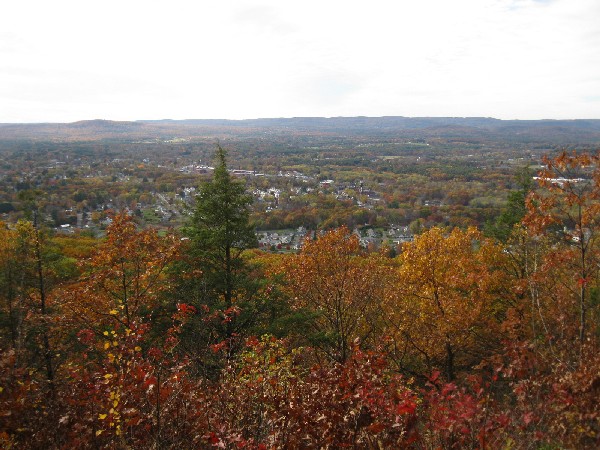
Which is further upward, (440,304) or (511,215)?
(511,215)

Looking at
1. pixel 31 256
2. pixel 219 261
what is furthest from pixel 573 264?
pixel 31 256

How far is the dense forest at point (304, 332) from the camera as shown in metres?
5.05

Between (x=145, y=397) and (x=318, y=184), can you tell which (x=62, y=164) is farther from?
(x=145, y=397)

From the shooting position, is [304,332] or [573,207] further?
[304,332]

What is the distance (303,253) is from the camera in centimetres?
1502

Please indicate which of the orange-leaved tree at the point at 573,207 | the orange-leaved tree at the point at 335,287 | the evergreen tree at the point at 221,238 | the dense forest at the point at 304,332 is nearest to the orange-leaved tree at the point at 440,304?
the dense forest at the point at 304,332

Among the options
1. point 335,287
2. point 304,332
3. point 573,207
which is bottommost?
point 304,332

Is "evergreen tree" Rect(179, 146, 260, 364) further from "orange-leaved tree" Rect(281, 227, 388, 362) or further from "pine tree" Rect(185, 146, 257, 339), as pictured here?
"orange-leaved tree" Rect(281, 227, 388, 362)

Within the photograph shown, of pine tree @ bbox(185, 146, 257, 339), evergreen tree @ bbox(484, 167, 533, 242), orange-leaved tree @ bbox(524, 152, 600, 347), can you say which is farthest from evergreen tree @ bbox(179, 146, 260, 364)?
evergreen tree @ bbox(484, 167, 533, 242)

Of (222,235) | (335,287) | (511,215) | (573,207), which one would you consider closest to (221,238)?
(222,235)

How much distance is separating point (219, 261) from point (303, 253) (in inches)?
123

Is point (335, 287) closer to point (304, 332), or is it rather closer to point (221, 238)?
point (304, 332)

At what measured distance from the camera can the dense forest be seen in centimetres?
505

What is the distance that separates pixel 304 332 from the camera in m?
13.6
